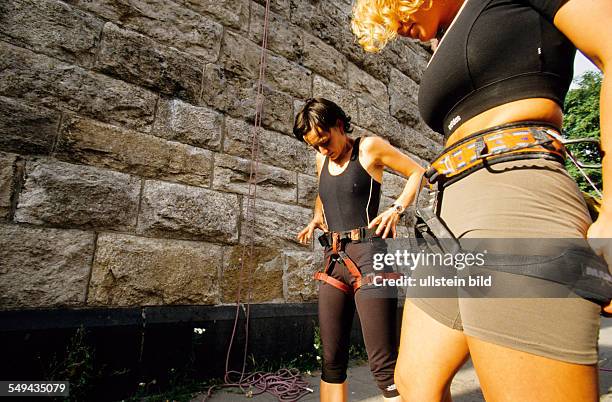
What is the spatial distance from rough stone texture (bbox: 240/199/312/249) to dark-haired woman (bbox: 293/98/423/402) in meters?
0.79

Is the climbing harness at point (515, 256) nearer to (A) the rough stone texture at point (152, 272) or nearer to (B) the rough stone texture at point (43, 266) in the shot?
(A) the rough stone texture at point (152, 272)

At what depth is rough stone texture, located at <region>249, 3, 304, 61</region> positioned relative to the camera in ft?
10.8

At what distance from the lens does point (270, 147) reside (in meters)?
3.24

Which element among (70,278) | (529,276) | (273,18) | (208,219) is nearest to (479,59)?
(529,276)

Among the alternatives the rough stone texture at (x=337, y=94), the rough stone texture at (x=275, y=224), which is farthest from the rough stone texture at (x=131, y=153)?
A: the rough stone texture at (x=337, y=94)

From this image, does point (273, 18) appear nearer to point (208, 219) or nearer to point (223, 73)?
point (223, 73)

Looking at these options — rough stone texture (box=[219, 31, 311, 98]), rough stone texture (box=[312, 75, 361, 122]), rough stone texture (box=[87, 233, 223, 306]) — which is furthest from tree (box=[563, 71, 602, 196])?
rough stone texture (box=[87, 233, 223, 306])

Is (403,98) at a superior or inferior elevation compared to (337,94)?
superior

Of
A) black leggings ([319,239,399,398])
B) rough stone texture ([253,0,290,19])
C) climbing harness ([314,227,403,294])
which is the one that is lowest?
black leggings ([319,239,399,398])

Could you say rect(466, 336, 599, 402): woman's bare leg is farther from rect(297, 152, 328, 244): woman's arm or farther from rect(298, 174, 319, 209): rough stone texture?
rect(298, 174, 319, 209): rough stone texture

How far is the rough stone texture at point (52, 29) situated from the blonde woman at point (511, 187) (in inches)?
87.6

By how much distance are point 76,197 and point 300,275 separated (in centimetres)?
191

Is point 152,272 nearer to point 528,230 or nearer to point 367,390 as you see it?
point 367,390

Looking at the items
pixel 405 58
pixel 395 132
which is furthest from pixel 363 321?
pixel 405 58
